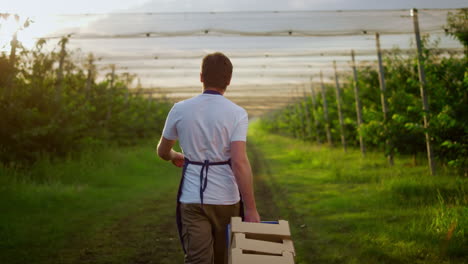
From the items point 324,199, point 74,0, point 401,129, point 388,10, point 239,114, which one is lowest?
point 324,199

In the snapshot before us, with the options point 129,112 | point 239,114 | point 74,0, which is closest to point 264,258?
point 239,114

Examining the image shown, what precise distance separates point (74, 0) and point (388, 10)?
705 centimetres

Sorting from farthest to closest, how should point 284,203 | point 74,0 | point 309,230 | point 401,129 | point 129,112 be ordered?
point 129,112 → point 401,129 → point 74,0 → point 284,203 → point 309,230

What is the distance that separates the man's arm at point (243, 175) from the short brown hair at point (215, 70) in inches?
15.0

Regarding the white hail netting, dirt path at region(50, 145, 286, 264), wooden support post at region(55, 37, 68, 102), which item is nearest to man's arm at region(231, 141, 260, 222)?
dirt path at region(50, 145, 286, 264)

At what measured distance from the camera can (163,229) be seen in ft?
22.2

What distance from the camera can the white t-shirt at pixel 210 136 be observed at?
273 cm

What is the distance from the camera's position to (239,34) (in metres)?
11.5

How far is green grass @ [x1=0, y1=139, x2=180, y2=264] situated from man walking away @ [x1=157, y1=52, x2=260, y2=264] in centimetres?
313

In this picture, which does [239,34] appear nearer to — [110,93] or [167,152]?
[110,93]

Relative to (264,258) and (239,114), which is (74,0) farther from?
(264,258)

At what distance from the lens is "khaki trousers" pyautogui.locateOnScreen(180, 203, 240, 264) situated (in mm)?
2721

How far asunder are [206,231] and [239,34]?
9194mm

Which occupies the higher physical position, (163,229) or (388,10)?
(388,10)
